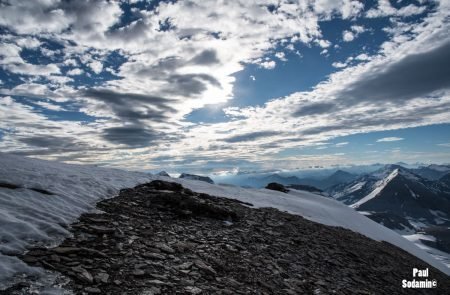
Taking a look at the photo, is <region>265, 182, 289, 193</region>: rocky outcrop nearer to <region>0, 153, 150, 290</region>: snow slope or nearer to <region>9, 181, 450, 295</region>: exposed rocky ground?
<region>9, 181, 450, 295</region>: exposed rocky ground

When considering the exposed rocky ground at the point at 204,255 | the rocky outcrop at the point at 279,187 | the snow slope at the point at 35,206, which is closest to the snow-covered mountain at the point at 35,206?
the snow slope at the point at 35,206

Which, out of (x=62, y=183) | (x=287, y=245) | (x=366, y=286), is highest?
(x=62, y=183)

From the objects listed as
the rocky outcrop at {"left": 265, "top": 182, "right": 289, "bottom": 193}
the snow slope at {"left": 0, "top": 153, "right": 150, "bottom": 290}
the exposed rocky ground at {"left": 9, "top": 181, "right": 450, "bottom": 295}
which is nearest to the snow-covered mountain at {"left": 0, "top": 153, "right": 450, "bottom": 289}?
the snow slope at {"left": 0, "top": 153, "right": 150, "bottom": 290}

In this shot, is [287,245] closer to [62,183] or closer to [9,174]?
[62,183]

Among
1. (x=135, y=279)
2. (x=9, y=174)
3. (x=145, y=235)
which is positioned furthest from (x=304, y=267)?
(x=9, y=174)

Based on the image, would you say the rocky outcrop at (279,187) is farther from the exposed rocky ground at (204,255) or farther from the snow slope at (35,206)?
the snow slope at (35,206)

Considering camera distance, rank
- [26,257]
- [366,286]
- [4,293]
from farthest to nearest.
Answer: [366,286] → [26,257] → [4,293]

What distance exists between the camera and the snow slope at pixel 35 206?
8383 mm

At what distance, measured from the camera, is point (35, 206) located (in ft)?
39.2

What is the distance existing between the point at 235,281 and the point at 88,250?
4661 millimetres

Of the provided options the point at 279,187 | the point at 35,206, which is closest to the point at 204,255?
the point at 35,206

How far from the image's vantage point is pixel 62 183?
1631cm

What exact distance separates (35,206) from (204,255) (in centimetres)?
701

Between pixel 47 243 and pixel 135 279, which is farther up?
pixel 47 243
